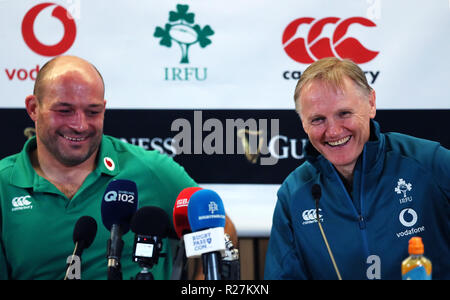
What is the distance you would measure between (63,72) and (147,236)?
1.20 m

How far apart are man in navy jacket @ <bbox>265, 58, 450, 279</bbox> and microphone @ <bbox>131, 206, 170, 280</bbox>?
833 millimetres

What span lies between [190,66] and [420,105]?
47.6 inches

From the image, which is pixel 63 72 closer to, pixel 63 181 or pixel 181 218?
pixel 63 181

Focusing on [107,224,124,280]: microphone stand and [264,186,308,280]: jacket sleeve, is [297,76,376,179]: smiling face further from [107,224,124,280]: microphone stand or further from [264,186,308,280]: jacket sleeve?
[107,224,124,280]: microphone stand

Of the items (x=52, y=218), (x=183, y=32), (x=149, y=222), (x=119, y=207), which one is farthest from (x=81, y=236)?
(x=183, y=32)

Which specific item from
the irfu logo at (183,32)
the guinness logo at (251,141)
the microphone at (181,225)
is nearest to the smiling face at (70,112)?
the irfu logo at (183,32)

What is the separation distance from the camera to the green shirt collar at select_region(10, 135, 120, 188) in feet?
7.88

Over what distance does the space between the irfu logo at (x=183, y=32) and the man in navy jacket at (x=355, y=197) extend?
950mm

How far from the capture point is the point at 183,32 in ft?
9.85

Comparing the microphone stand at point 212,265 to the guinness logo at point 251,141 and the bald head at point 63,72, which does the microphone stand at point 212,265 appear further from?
the guinness logo at point 251,141

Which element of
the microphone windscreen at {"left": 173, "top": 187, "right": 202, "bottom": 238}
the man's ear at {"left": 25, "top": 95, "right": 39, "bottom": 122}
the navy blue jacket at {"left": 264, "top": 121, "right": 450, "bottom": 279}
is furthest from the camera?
the man's ear at {"left": 25, "top": 95, "right": 39, "bottom": 122}

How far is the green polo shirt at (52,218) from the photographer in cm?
232

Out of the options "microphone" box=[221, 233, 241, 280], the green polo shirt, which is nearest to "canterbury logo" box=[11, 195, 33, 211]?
the green polo shirt

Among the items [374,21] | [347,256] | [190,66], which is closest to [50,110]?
[190,66]
